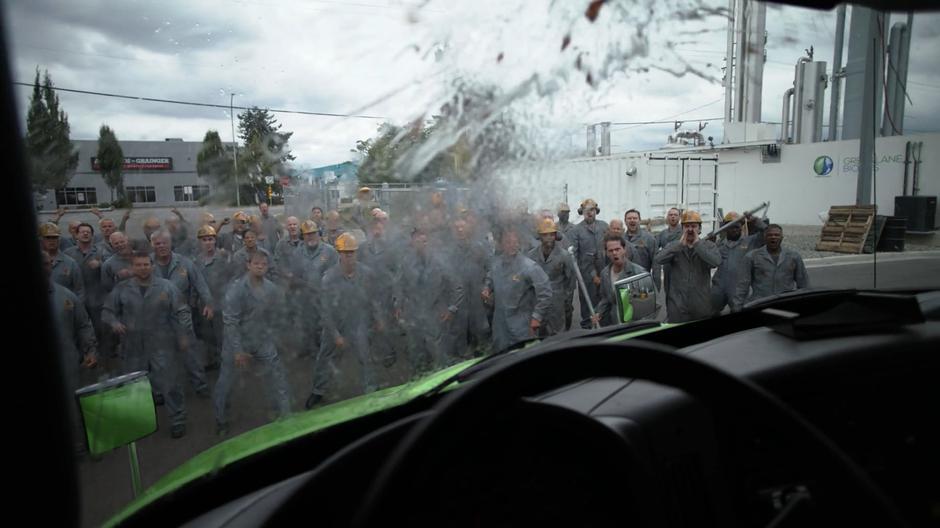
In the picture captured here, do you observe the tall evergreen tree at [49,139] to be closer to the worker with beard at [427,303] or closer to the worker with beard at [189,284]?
the worker with beard at [189,284]

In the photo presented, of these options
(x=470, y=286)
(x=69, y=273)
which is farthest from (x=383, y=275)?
(x=69, y=273)

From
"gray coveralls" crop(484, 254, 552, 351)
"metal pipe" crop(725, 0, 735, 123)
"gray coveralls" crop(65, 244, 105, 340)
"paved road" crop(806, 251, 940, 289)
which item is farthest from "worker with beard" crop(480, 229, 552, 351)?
"gray coveralls" crop(65, 244, 105, 340)

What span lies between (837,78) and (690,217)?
1770mm

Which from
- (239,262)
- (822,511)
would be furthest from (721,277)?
(239,262)

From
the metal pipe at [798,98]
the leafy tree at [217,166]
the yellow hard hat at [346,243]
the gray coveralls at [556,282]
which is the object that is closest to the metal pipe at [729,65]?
the metal pipe at [798,98]

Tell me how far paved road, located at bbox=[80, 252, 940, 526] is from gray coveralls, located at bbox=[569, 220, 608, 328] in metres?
1.30

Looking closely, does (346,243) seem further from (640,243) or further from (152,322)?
(640,243)

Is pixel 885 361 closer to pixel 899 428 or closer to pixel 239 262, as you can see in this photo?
pixel 899 428

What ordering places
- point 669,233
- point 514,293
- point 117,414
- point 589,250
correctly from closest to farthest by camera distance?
point 117,414, point 514,293, point 589,250, point 669,233

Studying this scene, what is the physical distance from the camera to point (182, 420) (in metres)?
2.21

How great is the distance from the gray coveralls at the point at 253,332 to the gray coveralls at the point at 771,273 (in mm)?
2575

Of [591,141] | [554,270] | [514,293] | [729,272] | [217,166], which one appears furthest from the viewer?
[729,272]

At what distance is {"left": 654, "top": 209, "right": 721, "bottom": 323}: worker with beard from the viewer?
3.83 meters

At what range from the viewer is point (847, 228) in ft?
9.92
